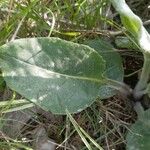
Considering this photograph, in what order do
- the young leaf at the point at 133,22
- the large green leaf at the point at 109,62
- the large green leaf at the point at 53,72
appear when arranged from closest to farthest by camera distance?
the young leaf at the point at 133,22, the large green leaf at the point at 53,72, the large green leaf at the point at 109,62

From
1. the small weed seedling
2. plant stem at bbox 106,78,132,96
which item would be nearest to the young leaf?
the small weed seedling

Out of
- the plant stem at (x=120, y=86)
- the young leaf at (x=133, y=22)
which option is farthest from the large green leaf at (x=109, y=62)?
the young leaf at (x=133, y=22)

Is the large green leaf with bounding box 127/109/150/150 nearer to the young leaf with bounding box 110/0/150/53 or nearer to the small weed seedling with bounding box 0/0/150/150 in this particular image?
the small weed seedling with bounding box 0/0/150/150

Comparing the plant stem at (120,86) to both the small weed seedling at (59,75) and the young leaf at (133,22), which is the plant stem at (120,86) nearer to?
the small weed seedling at (59,75)

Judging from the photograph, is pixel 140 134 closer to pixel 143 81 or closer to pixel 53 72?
pixel 143 81

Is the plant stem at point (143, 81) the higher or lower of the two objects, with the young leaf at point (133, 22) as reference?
lower

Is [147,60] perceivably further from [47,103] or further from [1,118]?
[1,118]

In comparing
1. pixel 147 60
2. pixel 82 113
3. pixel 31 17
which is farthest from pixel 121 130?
pixel 31 17
